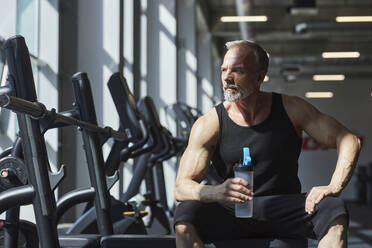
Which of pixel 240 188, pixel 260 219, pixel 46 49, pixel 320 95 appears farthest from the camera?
pixel 320 95

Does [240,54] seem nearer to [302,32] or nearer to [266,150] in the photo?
[266,150]

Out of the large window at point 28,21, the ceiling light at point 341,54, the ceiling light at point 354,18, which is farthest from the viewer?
the ceiling light at point 341,54

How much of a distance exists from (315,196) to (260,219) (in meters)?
0.19

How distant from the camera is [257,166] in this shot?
2.00 m

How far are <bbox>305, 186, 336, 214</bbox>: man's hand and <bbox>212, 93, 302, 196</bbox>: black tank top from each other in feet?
0.53

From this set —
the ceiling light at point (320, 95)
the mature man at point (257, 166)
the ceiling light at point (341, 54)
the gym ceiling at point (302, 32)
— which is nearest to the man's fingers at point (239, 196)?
the mature man at point (257, 166)

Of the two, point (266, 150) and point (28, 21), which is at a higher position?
point (28, 21)

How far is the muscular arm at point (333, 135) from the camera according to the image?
1.96 meters

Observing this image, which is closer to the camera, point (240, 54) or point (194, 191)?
point (194, 191)

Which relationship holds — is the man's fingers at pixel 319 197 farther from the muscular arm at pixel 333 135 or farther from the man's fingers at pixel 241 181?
the man's fingers at pixel 241 181

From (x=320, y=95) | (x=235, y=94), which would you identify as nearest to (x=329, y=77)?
(x=320, y=95)

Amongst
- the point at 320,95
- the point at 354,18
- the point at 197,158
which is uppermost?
the point at 354,18

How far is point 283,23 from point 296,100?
10226mm

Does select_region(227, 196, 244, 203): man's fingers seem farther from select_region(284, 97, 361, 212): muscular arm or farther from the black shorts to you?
select_region(284, 97, 361, 212): muscular arm
